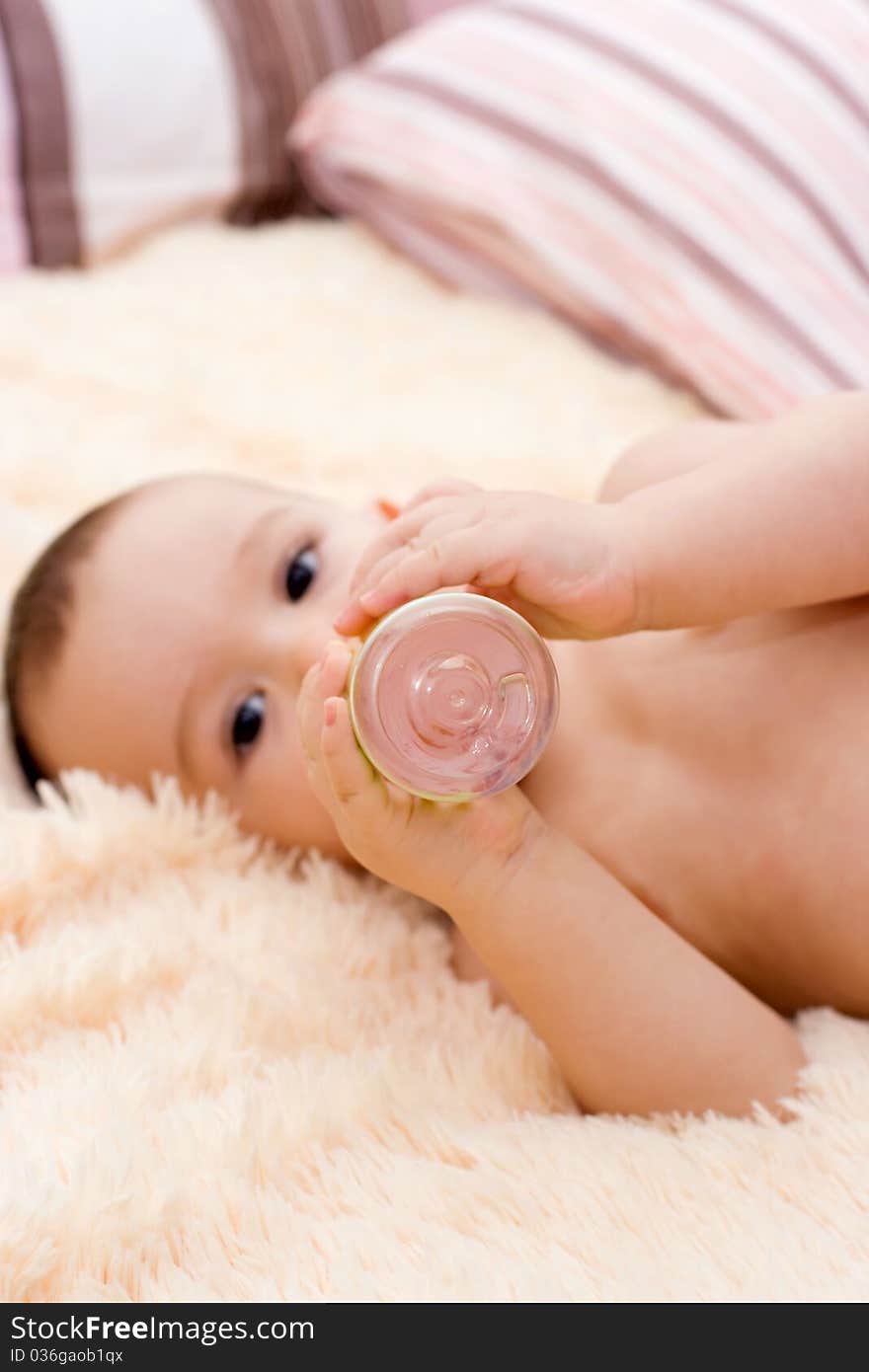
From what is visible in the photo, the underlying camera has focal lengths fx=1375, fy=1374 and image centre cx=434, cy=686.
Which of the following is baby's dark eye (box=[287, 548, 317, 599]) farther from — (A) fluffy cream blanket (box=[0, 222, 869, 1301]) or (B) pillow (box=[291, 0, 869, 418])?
(B) pillow (box=[291, 0, 869, 418])

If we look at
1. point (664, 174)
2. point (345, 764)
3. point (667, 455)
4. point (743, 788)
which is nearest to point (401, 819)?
point (345, 764)

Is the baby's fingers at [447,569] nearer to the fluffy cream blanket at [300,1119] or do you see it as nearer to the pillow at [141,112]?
the fluffy cream blanket at [300,1119]

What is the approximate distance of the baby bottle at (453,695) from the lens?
29.2 inches

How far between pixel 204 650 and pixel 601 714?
33 cm

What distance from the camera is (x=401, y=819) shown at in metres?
0.85

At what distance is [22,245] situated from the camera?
69.1 inches

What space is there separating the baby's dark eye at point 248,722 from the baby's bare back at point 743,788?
24 centimetres

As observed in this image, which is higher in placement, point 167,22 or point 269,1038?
point 167,22

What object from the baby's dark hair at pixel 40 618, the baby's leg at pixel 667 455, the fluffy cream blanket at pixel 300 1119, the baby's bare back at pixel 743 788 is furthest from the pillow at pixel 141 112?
the baby's bare back at pixel 743 788

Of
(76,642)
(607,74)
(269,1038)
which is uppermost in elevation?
(607,74)

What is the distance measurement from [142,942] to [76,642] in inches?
11.8

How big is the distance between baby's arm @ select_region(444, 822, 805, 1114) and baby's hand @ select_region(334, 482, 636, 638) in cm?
15

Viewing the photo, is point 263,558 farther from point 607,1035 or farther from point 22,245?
point 22,245
